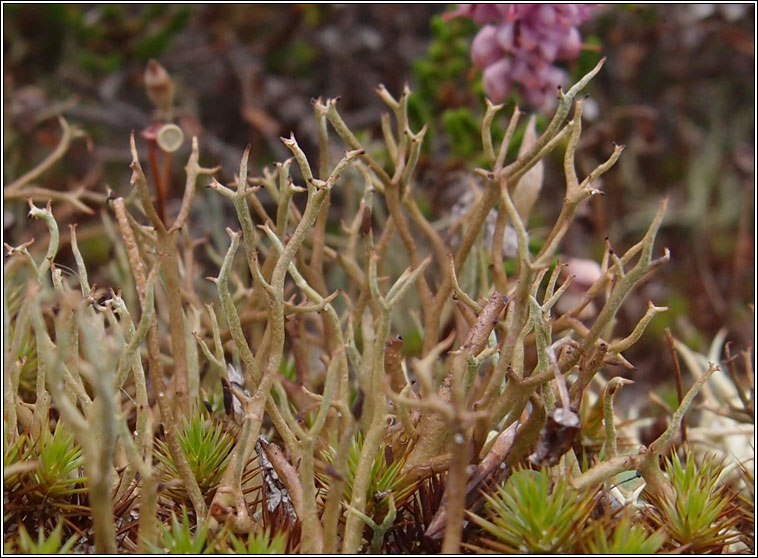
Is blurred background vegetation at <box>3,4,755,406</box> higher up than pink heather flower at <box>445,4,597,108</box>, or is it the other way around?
pink heather flower at <box>445,4,597,108</box>

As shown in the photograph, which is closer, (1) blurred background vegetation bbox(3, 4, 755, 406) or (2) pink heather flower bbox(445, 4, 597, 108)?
(2) pink heather flower bbox(445, 4, 597, 108)

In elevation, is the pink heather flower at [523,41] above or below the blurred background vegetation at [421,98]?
above

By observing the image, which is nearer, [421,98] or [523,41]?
[523,41]

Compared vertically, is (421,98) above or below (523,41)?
below

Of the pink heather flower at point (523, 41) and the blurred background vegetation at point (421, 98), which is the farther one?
the blurred background vegetation at point (421, 98)
